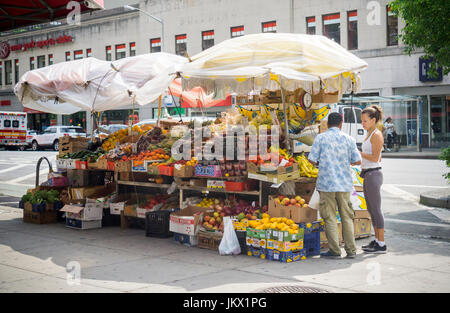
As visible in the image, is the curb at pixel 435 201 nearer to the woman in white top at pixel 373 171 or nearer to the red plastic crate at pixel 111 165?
the woman in white top at pixel 373 171

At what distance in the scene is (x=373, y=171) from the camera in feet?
23.9

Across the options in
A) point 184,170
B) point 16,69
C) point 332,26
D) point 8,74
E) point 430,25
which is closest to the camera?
point 184,170

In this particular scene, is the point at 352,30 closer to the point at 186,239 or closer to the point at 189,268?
the point at 186,239

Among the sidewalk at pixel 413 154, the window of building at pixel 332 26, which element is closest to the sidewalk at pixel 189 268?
the sidewalk at pixel 413 154

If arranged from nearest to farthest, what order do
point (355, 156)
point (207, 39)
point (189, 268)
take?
point (189, 268), point (355, 156), point (207, 39)

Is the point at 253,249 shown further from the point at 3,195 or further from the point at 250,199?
the point at 3,195

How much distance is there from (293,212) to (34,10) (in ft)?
22.9

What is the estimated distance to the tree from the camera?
34.6ft

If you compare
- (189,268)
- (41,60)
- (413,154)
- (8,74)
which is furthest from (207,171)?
(8,74)

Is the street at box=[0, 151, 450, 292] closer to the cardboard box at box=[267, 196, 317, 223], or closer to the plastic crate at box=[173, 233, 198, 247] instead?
the plastic crate at box=[173, 233, 198, 247]

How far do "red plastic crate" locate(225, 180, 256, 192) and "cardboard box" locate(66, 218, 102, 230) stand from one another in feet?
10.2

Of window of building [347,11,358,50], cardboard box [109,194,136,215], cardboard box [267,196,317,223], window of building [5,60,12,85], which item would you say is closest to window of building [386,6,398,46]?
window of building [347,11,358,50]

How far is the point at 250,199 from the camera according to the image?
29.0 feet

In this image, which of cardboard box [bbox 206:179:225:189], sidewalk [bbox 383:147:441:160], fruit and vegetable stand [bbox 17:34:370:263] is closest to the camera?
fruit and vegetable stand [bbox 17:34:370:263]
